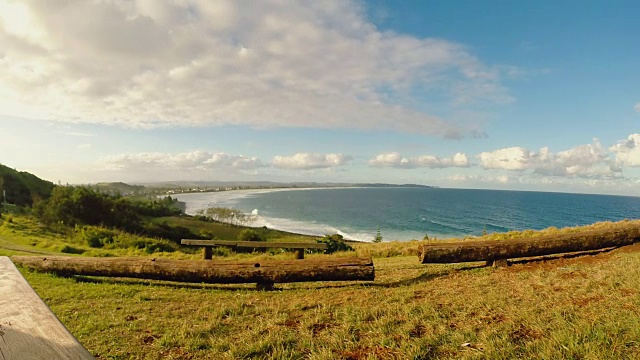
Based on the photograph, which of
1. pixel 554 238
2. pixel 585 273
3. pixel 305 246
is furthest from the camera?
pixel 305 246

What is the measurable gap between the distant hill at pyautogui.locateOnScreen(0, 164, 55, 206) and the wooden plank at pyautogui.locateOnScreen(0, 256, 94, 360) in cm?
7416

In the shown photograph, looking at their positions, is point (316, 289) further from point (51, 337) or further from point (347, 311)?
point (51, 337)

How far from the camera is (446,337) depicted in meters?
4.88

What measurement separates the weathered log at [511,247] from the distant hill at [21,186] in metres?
71.9

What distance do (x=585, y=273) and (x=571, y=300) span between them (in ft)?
9.52

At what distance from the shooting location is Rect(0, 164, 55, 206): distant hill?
62.1m

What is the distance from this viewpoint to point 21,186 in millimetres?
67875

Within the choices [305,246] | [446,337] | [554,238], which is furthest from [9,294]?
[554,238]

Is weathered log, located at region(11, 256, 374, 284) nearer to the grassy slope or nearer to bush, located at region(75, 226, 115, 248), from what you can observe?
the grassy slope

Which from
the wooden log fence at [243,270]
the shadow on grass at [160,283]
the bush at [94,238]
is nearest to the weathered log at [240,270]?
the wooden log fence at [243,270]

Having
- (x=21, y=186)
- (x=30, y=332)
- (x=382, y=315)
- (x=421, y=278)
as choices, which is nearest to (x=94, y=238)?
(x=421, y=278)

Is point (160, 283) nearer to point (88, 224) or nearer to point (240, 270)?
point (240, 270)

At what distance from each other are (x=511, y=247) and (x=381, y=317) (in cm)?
686

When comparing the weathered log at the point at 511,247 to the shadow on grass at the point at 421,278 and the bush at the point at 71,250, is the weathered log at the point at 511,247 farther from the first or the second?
the bush at the point at 71,250
